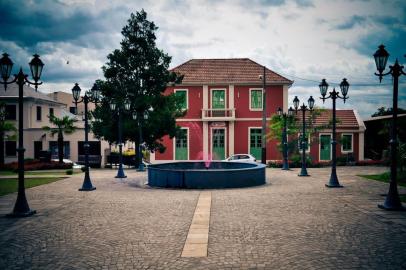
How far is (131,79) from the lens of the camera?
25.0 m

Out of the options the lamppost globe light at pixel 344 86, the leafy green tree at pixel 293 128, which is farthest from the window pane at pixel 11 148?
the lamppost globe light at pixel 344 86

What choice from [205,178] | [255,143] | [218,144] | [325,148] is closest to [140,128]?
[205,178]

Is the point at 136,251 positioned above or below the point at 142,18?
below

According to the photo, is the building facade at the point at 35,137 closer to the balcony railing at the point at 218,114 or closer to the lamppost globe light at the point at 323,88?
the balcony railing at the point at 218,114

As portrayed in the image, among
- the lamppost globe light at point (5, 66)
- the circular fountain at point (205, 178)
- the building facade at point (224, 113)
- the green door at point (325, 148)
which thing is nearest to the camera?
the lamppost globe light at point (5, 66)

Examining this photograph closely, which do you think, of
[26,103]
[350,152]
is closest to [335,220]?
[350,152]

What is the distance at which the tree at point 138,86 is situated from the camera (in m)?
24.0

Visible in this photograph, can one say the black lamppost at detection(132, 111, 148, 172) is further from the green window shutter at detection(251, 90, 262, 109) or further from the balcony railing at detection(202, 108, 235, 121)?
the green window shutter at detection(251, 90, 262, 109)

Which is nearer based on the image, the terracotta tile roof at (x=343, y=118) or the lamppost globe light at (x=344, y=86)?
the lamppost globe light at (x=344, y=86)

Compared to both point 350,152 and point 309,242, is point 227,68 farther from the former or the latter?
point 309,242

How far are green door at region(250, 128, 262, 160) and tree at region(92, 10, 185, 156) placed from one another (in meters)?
8.20

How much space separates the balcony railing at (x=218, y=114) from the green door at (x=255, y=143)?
2524 mm

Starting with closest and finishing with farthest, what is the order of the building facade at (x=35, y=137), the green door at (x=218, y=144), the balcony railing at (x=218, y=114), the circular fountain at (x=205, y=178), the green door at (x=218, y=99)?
the circular fountain at (x=205, y=178) < the balcony railing at (x=218, y=114) < the green door at (x=218, y=144) < the green door at (x=218, y=99) < the building facade at (x=35, y=137)

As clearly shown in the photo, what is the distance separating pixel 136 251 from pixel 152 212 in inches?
125
